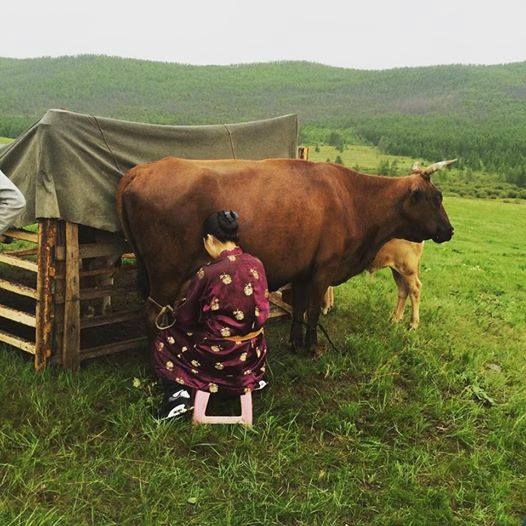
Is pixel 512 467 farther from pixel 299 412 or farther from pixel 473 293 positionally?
pixel 473 293

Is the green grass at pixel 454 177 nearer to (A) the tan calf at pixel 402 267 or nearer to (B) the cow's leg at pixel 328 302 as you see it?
(A) the tan calf at pixel 402 267

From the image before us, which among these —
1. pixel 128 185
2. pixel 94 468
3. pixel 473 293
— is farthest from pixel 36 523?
pixel 473 293

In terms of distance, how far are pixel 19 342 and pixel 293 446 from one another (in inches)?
104

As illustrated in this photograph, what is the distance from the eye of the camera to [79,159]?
5.22m

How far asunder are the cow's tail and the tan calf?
2.79m

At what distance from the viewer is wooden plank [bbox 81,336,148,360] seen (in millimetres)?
5418

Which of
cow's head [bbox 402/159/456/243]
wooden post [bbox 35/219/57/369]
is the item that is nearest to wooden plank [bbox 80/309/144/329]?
wooden post [bbox 35/219/57/369]

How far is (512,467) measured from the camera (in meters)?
4.80

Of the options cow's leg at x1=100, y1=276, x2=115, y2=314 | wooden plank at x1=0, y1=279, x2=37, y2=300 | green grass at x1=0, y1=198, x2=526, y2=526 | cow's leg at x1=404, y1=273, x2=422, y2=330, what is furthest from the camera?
cow's leg at x1=404, y1=273, x2=422, y2=330

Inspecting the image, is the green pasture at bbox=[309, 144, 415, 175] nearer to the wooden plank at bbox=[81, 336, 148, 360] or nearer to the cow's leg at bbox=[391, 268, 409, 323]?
the cow's leg at bbox=[391, 268, 409, 323]

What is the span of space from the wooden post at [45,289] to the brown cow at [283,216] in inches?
25.8

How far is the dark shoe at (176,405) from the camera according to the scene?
4594mm

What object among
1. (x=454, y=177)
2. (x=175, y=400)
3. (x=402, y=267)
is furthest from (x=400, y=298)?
(x=454, y=177)

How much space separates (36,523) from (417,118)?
16425 cm
